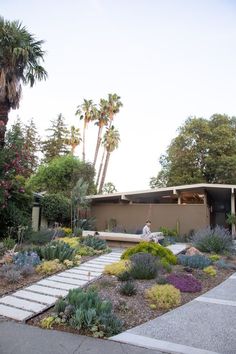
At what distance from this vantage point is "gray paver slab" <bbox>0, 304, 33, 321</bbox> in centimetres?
530

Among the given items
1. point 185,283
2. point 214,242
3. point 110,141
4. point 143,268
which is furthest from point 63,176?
point 185,283

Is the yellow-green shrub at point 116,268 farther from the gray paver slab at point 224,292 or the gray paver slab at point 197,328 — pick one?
the gray paver slab at point 197,328

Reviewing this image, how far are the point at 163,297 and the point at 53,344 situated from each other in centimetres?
247

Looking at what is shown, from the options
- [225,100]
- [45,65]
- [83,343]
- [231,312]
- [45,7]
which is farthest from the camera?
[45,65]

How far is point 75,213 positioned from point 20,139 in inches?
337

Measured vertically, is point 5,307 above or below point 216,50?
below

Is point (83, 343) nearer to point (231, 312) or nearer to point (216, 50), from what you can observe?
point (231, 312)

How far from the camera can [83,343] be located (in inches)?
171

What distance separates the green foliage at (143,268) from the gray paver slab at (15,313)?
2.99 m

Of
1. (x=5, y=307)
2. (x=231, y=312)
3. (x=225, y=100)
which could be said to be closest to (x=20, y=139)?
(x=5, y=307)

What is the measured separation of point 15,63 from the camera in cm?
1460

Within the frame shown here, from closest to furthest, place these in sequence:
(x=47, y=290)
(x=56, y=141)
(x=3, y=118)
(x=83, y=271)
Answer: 1. (x=47, y=290)
2. (x=83, y=271)
3. (x=3, y=118)
4. (x=56, y=141)

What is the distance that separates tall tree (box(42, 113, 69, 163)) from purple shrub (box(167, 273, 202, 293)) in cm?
3242

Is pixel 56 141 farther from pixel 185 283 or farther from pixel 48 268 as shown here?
pixel 185 283
